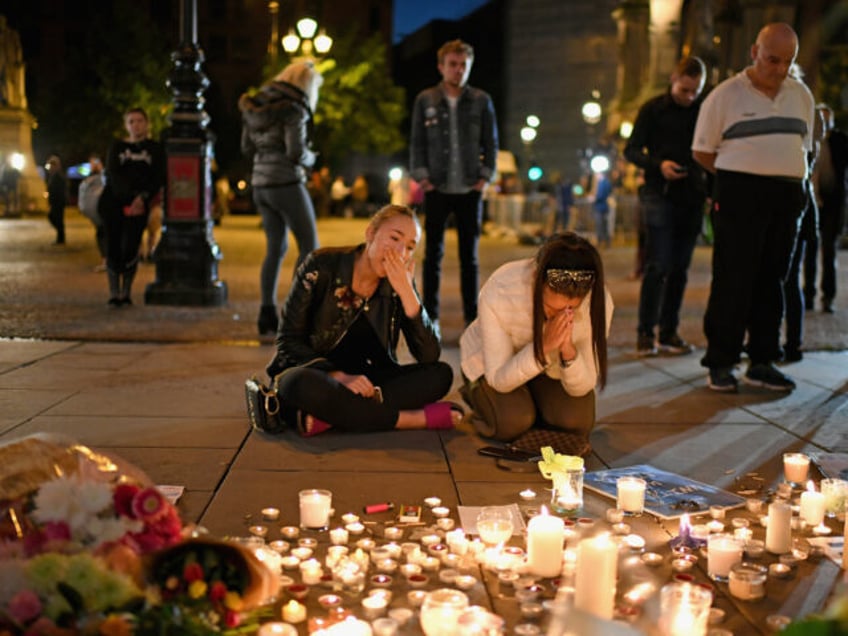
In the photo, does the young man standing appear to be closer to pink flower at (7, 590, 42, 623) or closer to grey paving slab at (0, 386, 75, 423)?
grey paving slab at (0, 386, 75, 423)

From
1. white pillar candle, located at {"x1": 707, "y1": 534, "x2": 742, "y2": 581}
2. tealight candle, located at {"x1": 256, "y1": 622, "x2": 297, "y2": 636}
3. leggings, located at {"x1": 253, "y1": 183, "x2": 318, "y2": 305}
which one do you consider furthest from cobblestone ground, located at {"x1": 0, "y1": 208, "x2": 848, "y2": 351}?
tealight candle, located at {"x1": 256, "y1": 622, "x2": 297, "y2": 636}

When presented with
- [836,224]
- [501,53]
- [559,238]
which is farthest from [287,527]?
[501,53]

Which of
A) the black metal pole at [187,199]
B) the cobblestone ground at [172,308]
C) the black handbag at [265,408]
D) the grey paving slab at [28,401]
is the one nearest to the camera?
the black handbag at [265,408]

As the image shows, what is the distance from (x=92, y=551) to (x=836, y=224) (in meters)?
9.75

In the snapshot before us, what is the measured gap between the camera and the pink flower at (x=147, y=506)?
2.32 metres

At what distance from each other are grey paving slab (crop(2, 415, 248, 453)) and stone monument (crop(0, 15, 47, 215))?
98.5ft

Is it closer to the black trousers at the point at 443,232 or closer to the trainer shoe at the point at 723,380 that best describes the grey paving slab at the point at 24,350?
the black trousers at the point at 443,232

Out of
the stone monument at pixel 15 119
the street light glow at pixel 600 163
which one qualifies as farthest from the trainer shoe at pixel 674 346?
the stone monument at pixel 15 119

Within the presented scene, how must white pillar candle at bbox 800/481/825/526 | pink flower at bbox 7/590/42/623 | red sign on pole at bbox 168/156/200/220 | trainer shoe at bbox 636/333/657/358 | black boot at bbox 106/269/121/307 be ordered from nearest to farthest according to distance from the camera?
pink flower at bbox 7/590/42/623 → white pillar candle at bbox 800/481/825/526 → trainer shoe at bbox 636/333/657/358 → black boot at bbox 106/269/121/307 → red sign on pole at bbox 168/156/200/220

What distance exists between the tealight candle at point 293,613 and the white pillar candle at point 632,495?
4.97ft

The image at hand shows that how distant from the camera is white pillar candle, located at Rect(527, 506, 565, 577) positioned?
3.19m

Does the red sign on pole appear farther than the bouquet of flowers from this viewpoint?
Yes

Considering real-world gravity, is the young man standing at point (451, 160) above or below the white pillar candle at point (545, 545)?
above

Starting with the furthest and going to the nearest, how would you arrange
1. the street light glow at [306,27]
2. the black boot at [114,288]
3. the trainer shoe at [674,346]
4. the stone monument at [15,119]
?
1. the stone monument at [15,119]
2. the street light glow at [306,27]
3. the black boot at [114,288]
4. the trainer shoe at [674,346]
